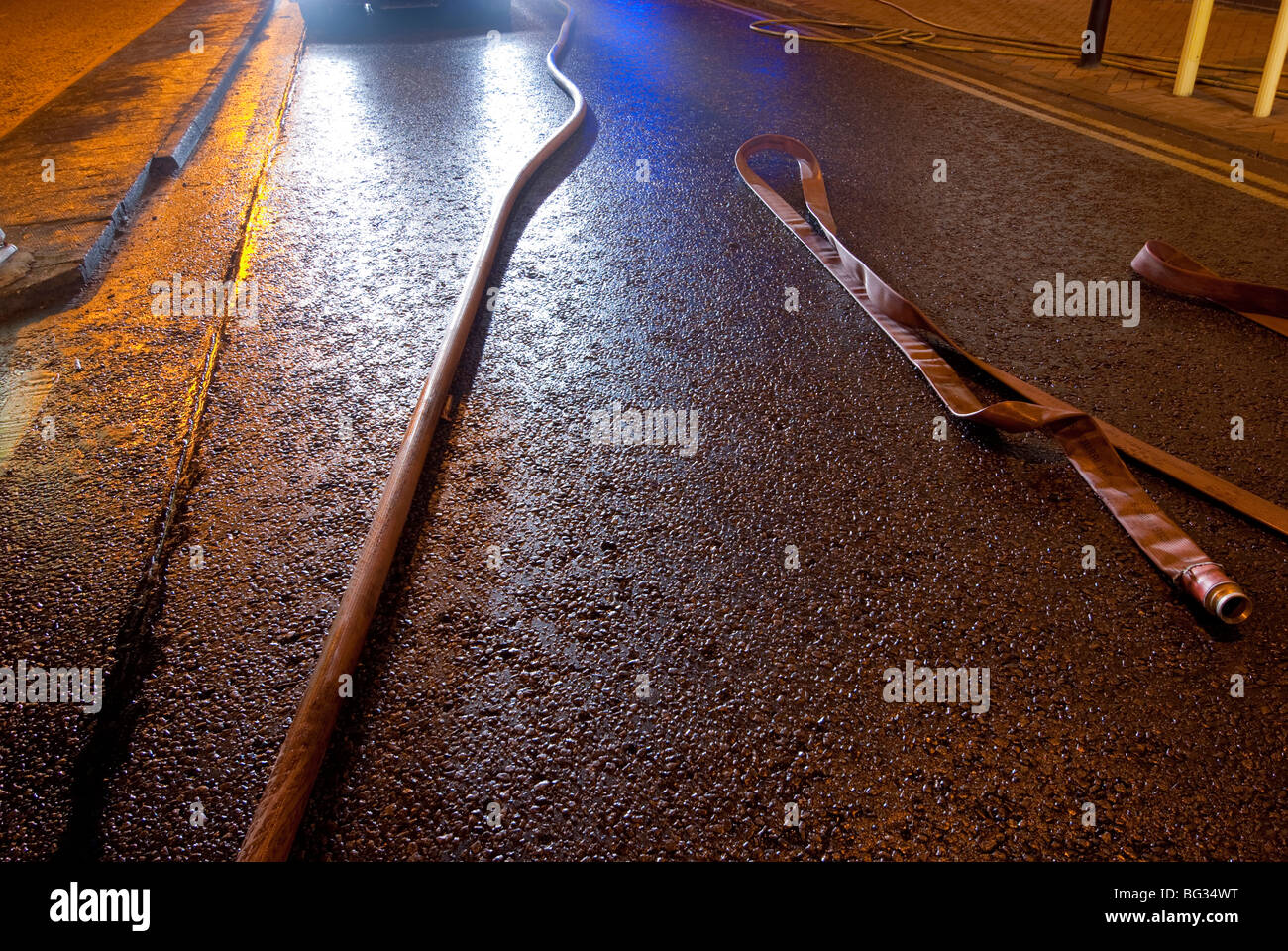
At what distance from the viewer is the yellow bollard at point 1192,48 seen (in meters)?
5.94

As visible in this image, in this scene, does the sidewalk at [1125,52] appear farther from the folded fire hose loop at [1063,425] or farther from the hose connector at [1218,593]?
the hose connector at [1218,593]

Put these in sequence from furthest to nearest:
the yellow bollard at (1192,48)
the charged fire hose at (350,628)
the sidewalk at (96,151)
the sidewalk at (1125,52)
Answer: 1. the yellow bollard at (1192,48)
2. the sidewalk at (1125,52)
3. the sidewalk at (96,151)
4. the charged fire hose at (350,628)

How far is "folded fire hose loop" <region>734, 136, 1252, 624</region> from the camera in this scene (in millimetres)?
2057

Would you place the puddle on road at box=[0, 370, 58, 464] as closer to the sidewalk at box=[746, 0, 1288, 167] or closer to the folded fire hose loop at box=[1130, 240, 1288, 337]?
the folded fire hose loop at box=[1130, 240, 1288, 337]

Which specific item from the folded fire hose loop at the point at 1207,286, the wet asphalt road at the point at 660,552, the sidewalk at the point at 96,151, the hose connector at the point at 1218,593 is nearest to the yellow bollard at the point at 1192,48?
the wet asphalt road at the point at 660,552

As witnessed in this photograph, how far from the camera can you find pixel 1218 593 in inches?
78.0

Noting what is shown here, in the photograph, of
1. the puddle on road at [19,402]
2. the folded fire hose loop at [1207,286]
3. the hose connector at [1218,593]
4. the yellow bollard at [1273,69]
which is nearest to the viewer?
the hose connector at [1218,593]

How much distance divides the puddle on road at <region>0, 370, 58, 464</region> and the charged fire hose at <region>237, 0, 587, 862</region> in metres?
1.42

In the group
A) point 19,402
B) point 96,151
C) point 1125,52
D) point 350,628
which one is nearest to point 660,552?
point 350,628

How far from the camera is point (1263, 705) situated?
1.82m

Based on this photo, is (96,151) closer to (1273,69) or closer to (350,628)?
(350,628)

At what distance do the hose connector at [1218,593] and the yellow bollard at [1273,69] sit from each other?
5.39 metres
